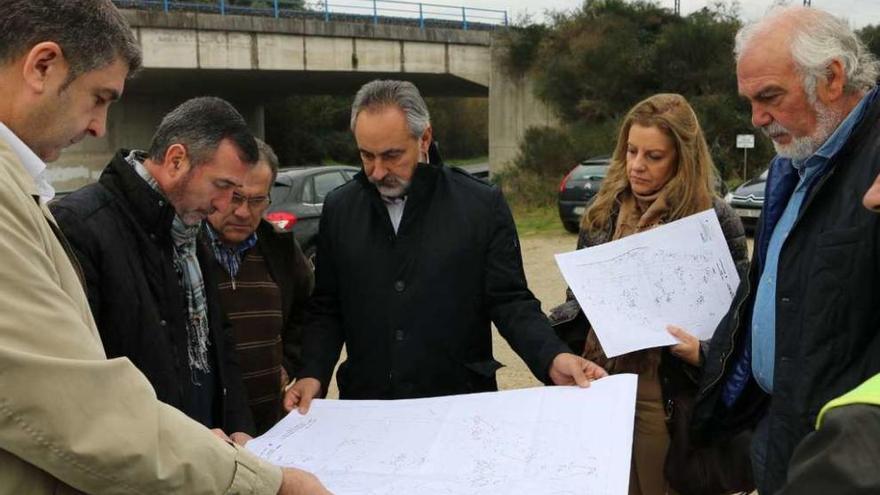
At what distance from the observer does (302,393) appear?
8.22 feet

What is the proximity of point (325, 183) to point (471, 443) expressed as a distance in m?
9.03

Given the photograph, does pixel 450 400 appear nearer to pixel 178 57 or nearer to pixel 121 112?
pixel 178 57

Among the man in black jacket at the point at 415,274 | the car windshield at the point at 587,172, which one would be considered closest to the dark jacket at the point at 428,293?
the man in black jacket at the point at 415,274

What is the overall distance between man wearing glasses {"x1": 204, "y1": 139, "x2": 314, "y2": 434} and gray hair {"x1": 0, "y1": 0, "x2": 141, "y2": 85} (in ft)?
4.20

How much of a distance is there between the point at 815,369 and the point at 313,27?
2199 centimetres

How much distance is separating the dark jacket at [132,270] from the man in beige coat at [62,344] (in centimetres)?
62

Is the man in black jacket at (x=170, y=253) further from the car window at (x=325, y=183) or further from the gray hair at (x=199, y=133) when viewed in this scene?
the car window at (x=325, y=183)

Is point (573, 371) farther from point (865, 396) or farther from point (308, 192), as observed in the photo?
point (308, 192)

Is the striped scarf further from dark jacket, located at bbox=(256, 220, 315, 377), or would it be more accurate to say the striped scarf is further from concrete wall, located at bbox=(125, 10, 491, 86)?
concrete wall, located at bbox=(125, 10, 491, 86)

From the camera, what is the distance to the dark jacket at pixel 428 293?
2.62 m

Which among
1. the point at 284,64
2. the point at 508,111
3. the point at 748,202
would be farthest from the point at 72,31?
the point at 508,111

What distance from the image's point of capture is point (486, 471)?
6.13 feet

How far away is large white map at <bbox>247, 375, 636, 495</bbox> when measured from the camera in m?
1.81

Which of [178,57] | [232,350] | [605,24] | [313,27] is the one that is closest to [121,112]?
[178,57]
